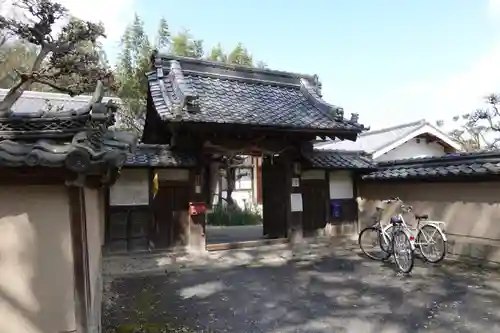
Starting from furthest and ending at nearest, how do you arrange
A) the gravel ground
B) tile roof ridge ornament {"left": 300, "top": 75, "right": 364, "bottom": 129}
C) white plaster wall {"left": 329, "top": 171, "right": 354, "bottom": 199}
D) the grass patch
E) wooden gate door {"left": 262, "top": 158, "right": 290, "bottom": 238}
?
the grass patch
white plaster wall {"left": 329, "top": 171, "right": 354, "bottom": 199}
wooden gate door {"left": 262, "top": 158, "right": 290, "bottom": 238}
tile roof ridge ornament {"left": 300, "top": 75, "right": 364, "bottom": 129}
the gravel ground

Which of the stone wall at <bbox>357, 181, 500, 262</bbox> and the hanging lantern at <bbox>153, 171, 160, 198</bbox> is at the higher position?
the hanging lantern at <bbox>153, 171, 160, 198</bbox>

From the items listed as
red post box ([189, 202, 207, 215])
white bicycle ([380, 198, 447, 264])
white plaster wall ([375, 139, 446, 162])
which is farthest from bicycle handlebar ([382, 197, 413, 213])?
white plaster wall ([375, 139, 446, 162])

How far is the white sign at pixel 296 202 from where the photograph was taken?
452 inches

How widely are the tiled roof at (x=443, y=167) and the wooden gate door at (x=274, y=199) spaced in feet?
8.86

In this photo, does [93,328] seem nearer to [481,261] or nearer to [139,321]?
[139,321]

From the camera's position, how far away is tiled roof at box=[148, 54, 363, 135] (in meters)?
9.76

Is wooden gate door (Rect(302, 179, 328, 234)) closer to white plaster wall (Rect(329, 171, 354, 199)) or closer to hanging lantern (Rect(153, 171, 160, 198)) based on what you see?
white plaster wall (Rect(329, 171, 354, 199))

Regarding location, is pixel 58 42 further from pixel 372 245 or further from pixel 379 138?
pixel 379 138

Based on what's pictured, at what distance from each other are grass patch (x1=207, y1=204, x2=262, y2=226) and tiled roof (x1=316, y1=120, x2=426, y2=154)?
5282mm

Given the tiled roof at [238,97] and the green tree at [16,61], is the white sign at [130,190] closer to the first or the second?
the tiled roof at [238,97]

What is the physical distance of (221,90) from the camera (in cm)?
1170

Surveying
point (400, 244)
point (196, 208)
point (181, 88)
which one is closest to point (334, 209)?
point (400, 244)

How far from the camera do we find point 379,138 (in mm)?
20156

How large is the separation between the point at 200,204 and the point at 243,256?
174cm
